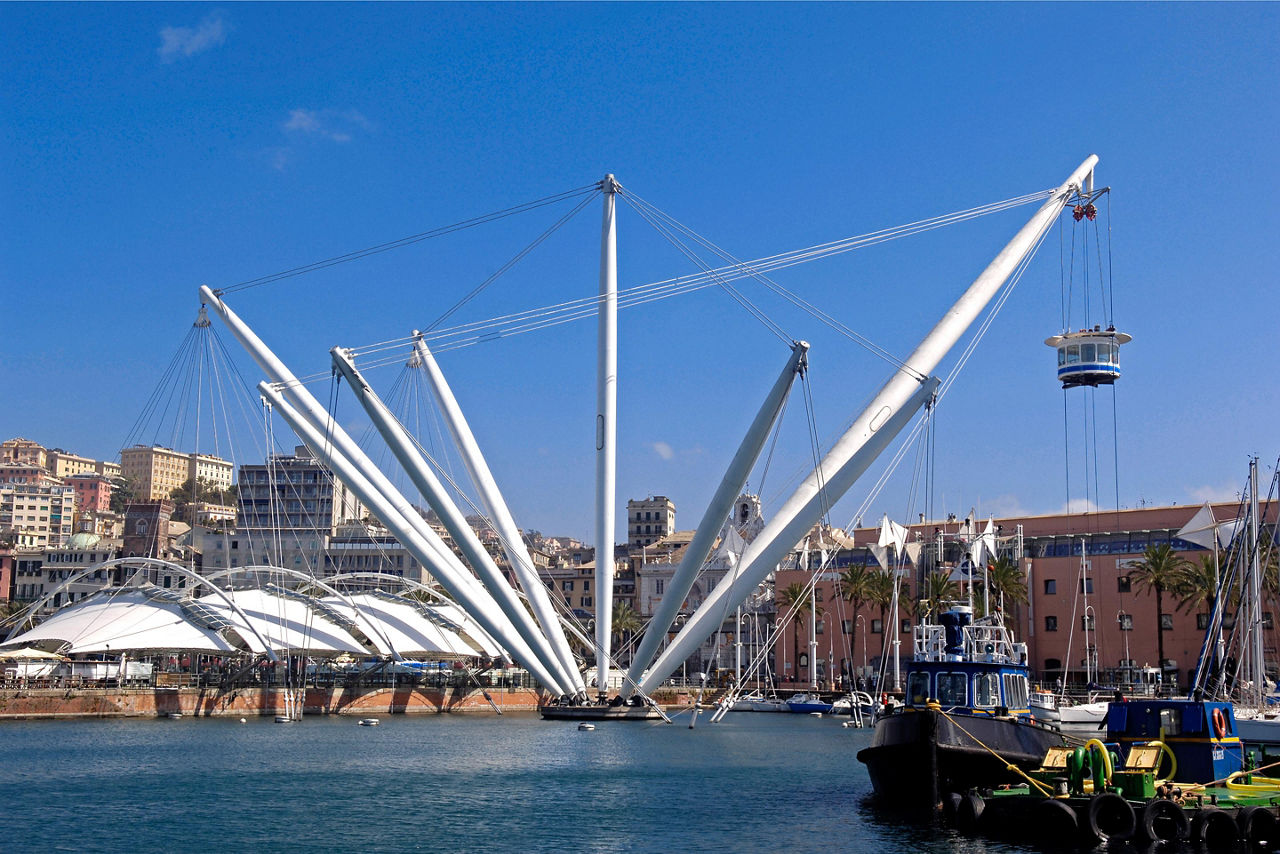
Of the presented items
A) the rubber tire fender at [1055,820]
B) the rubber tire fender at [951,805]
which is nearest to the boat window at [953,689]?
the rubber tire fender at [951,805]

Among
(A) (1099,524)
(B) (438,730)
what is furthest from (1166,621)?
(B) (438,730)

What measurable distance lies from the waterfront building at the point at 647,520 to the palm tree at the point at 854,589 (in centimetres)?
7591

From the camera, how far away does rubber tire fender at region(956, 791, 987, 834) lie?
28.5 m

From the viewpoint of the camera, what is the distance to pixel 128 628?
7638 cm

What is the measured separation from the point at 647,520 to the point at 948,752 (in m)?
144

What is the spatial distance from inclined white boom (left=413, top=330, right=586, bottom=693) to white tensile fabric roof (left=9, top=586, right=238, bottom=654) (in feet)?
67.0

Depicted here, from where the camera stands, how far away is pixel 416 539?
215 feet

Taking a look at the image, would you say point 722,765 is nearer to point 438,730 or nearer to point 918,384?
point 918,384

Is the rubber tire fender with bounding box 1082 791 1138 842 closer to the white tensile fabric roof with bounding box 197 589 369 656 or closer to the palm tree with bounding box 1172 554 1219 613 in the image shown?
the palm tree with bounding box 1172 554 1219 613

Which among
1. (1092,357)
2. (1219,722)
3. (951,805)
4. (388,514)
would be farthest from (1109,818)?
(388,514)

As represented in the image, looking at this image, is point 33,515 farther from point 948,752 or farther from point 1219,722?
point 1219,722

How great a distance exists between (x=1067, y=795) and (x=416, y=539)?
43232 millimetres

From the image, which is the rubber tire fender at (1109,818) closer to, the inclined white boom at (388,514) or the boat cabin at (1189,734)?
the boat cabin at (1189,734)

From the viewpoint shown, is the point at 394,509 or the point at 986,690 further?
the point at 394,509
